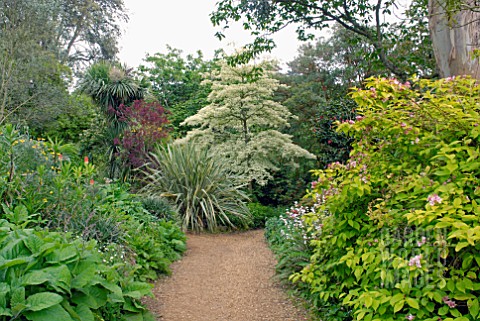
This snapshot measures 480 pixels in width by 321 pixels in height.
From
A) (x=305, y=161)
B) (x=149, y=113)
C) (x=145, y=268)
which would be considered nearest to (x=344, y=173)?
(x=145, y=268)

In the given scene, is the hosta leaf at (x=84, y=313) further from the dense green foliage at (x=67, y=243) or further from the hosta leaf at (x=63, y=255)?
the hosta leaf at (x=63, y=255)

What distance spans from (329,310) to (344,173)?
1296 millimetres

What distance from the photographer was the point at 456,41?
4.73 meters

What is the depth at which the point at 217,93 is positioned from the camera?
1170 cm

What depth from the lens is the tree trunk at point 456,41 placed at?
442 cm

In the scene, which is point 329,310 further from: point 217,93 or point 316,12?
point 217,93

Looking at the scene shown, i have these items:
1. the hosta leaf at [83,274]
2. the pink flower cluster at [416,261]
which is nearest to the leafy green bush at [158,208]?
the hosta leaf at [83,274]

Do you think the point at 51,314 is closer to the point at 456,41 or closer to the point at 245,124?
the point at 456,41

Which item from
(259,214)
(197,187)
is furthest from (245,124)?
(197,187)

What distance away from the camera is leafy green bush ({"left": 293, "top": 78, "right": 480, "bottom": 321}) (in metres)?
2.67

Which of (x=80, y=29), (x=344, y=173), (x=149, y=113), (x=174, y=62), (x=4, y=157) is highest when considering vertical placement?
(x=80, y=29)

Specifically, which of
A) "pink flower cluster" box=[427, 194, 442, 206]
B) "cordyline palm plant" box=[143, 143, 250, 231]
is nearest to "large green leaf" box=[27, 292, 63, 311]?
"pink flower cluster" box=[427, 194, 442, 206]

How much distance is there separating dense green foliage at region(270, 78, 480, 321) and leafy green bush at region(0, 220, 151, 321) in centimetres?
175

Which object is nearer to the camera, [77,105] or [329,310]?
[329,310]
